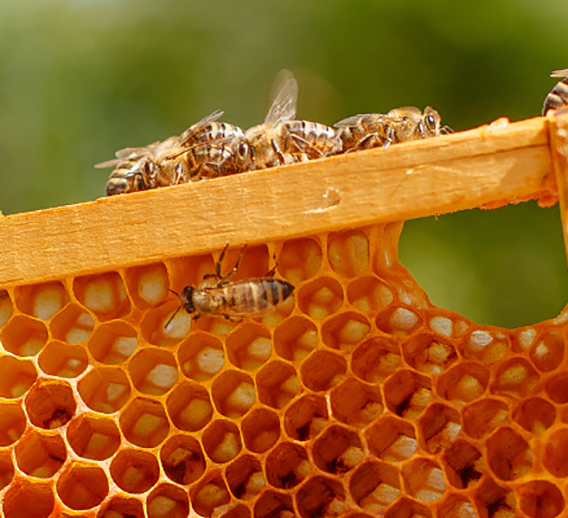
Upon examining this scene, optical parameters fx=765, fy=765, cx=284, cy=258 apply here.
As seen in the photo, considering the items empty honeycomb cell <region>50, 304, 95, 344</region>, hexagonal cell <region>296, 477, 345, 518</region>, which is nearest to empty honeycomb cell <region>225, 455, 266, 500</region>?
hexagonal cell <region>296, 477, 345, 518</region>

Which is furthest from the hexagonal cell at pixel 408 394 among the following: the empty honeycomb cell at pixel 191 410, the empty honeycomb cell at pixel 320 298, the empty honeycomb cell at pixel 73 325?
the empty honeycomb cell at pixel 73 325

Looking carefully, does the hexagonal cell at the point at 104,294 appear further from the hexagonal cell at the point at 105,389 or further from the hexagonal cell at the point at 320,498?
the hexagonal cell at the point at 320,498

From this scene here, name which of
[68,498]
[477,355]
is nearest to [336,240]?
[477,355]

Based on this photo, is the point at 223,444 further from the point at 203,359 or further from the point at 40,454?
the point at 40,454

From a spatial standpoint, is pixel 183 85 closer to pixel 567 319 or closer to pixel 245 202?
pixel 245 202

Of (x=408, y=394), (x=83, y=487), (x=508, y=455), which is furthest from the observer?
(x=83, y=487)

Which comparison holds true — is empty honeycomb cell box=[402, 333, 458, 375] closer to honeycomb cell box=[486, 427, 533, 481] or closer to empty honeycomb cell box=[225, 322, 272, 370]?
honeycomb cell box=[486, 427, 533, 481]

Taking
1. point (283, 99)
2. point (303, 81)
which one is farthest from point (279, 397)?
point (303, 81)
